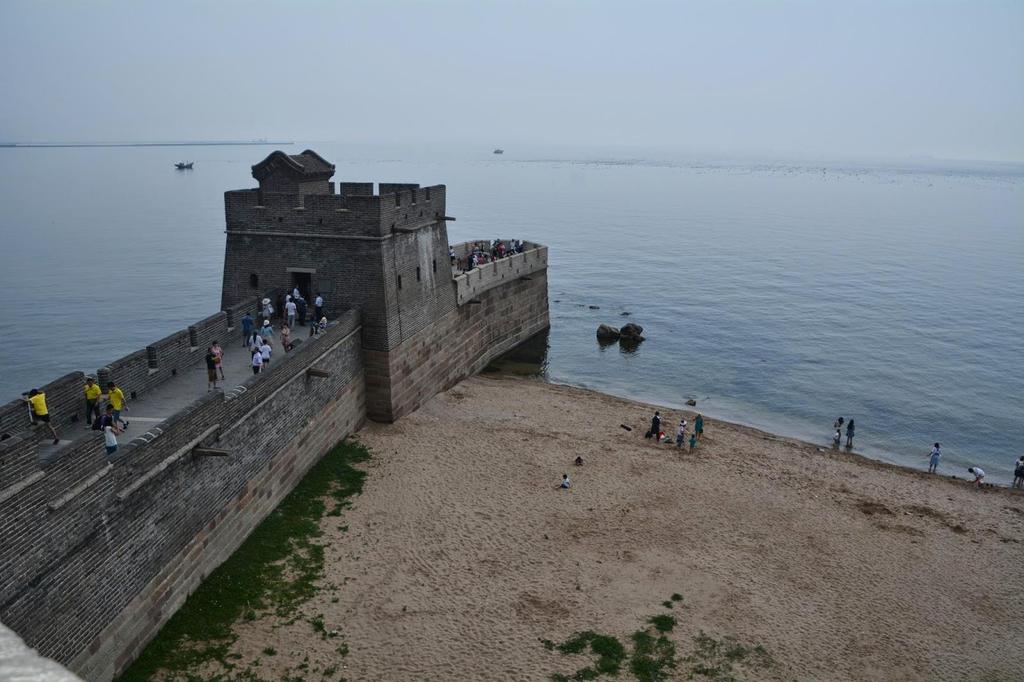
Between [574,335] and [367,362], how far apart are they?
2294 centimetres

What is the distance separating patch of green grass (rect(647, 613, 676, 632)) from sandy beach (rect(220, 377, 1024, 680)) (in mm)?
218

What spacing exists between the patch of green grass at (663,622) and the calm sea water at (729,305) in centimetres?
1817

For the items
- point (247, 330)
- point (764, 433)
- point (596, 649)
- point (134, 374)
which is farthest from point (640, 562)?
point (764, 433)

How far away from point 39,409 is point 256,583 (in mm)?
5737

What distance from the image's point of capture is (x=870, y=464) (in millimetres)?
29969

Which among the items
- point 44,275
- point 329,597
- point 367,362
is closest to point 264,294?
point 367,362

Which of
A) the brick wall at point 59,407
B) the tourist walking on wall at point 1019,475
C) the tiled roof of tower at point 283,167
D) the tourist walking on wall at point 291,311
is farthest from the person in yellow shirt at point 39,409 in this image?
the tourist walking on wall at point 1019,475

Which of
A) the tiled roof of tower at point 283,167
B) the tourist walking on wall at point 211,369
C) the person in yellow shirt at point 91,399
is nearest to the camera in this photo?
the person in yellow shirt at point 91,399

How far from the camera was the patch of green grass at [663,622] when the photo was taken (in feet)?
56.2

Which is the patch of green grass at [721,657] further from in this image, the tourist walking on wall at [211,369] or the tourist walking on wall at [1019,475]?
the tourist walking on wall at [1019,475]

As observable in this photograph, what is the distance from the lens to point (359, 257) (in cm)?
2564

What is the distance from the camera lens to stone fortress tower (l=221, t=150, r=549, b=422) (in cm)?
2559

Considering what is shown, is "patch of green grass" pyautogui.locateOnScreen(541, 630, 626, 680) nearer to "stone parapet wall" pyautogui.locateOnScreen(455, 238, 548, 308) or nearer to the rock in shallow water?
"stone parapet wall" pyautogui.locateOnScreen(455, 238, 548, 308)

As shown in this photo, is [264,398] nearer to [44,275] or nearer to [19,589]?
[19,589]
